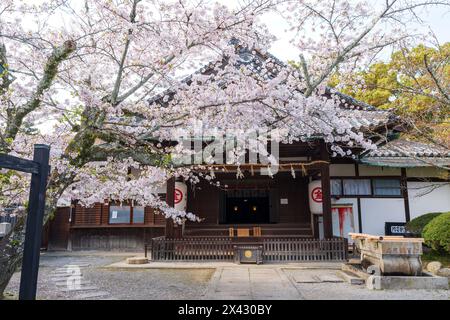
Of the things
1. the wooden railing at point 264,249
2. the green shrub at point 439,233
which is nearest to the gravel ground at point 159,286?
the wooden railing at point 264,249

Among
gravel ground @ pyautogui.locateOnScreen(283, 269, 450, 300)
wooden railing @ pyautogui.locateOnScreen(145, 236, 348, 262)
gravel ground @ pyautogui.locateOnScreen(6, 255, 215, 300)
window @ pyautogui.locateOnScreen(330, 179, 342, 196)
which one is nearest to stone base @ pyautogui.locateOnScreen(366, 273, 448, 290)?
gravel ground @ pyautogui.locateOnScreen(283, 269, 450, 300)

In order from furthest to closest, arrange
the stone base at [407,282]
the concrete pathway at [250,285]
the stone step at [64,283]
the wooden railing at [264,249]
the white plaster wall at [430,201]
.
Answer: the white plaster wall at [430,201] → the wooden railing at [264,249] → the stone step at [64,283] → the stone base at [407,282] → the concrete pathway at [250,285]

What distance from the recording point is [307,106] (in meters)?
5.67

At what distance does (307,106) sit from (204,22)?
2255 millimetres

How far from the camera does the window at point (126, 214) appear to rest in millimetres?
15859

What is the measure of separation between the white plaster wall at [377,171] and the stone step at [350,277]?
6348 millimetres

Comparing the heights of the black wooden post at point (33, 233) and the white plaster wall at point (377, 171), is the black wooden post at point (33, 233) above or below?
below

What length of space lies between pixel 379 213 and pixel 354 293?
7.88 meters

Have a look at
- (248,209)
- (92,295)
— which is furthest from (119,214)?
(248,209)

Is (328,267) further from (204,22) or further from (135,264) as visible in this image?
(204,22)

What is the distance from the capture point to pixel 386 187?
1452 cm

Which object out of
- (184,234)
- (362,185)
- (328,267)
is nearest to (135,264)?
(184,234)

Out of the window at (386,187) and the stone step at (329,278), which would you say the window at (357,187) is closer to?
the window at (386,187)

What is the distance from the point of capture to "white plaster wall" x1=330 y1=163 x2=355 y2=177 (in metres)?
14.7
